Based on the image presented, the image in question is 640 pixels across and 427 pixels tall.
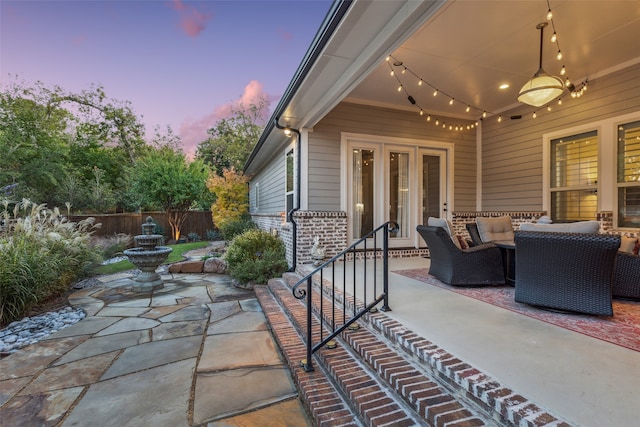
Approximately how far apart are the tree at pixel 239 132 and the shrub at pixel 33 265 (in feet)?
48.0

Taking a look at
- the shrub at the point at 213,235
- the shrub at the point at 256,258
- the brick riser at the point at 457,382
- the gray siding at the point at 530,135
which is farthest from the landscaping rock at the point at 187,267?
the gray siding at the point at 530,135

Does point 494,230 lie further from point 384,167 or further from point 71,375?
point 71,375

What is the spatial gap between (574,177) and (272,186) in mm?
6840

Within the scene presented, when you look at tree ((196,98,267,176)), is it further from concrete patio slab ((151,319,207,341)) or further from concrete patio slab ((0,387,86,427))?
concrete patio slab ((0,387,86,427))

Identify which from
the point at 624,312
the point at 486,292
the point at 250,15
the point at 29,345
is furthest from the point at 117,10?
the point at 624,312

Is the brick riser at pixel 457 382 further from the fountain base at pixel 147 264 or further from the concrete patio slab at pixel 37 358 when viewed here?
the fountain base at pixel 147 264

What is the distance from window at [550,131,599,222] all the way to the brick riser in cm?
483

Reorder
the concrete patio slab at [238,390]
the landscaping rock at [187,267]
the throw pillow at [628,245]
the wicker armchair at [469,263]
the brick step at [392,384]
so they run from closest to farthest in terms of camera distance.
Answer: the brick step at [392,384], the concrete patio slab at [238,390], the throw pillow at [628,245], the wicker armchair at [469,263], the landscaping rock at [187,267]

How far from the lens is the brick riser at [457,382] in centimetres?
136

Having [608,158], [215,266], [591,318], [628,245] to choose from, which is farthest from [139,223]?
[608,158]

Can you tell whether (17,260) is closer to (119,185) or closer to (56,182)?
(56,182)

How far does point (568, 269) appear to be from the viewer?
2.53 m

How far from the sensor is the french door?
5.88m

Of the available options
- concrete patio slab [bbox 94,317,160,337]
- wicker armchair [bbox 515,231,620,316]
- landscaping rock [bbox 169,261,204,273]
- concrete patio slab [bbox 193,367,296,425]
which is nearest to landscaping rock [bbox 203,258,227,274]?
landscaping rock [bbox 169,261,204,273]
